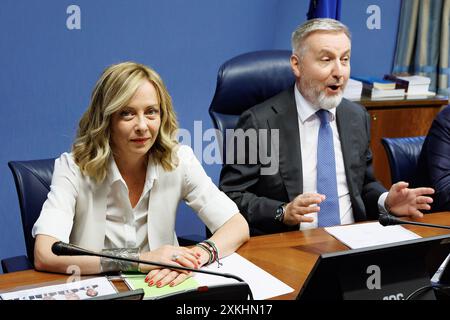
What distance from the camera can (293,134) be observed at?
2484 mm

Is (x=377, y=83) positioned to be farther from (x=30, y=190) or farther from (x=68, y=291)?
(x=68, y=291)

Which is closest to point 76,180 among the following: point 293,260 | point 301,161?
point 293,260

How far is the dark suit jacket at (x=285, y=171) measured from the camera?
2377mm

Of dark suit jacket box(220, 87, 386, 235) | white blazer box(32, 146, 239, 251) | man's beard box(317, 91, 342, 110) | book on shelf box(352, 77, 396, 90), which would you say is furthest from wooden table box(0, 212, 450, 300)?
book on shelf box(352, 77, 396, 90)

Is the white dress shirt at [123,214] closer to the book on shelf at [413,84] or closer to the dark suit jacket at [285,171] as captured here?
the dark suit jacket at [285,171]

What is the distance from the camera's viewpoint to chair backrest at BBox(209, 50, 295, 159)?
8.46ft

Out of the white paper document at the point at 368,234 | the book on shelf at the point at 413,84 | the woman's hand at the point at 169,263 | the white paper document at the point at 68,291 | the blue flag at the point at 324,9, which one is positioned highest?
the blue flag at the point at 324,9

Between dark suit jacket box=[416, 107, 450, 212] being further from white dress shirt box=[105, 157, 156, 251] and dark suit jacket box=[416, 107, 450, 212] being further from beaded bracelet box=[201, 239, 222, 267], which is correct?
white dress shirt box=[105, 157, 156, 251]

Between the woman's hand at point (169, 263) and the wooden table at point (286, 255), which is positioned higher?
the woman's hand at point (169, 263)

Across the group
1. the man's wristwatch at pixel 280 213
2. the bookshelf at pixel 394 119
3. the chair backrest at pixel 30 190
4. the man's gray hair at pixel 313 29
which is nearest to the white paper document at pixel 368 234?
the man's wristwatch at pixel 280 213

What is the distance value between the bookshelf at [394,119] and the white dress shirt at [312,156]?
1380 mm

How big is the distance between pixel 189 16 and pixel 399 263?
96.3 inches

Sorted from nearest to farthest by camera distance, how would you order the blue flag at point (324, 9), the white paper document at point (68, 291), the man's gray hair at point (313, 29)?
1. the white paper document at point (68, 291)
2. the man's gray hair at point (313, 29)
3. the blue flag at point (324, 9)
